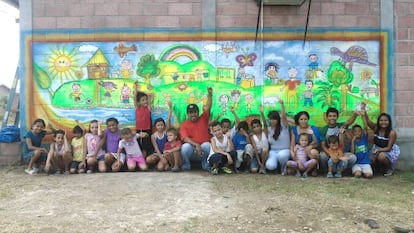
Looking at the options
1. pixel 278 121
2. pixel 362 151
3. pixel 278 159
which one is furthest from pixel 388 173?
pixel 278 121

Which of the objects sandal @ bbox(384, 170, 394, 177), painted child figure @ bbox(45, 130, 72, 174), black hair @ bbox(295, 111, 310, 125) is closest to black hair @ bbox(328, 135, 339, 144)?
black hair @ bbox(295, 111, 310, 125)

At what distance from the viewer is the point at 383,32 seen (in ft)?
22.1

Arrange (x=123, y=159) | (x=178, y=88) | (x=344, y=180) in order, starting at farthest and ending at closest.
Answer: (x=178, y=88) → (x=123, y=159) → (x=344, y=180)

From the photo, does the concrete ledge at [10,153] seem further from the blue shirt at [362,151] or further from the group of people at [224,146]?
the blue shirt at [362,151]

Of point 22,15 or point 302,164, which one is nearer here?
point 302,164

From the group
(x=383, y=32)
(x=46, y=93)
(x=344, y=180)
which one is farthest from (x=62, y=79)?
(x=383, y=32)

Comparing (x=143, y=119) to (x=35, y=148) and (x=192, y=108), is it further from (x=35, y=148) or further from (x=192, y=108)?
(x=35, y=148)

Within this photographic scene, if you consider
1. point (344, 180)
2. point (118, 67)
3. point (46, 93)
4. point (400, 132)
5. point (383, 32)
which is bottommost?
point (344, 180)

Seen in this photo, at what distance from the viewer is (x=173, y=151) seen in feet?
20.8

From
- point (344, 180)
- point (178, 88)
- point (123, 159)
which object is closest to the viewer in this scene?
point (344, 180)

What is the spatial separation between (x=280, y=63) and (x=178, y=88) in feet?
5.62

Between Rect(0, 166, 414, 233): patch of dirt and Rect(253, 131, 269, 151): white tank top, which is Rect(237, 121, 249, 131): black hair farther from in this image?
Rect(0, 166, 414, 233): patch of dirt

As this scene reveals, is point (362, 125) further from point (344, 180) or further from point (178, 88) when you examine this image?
point (178, 88)

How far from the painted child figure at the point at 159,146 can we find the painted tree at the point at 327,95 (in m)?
2.54
